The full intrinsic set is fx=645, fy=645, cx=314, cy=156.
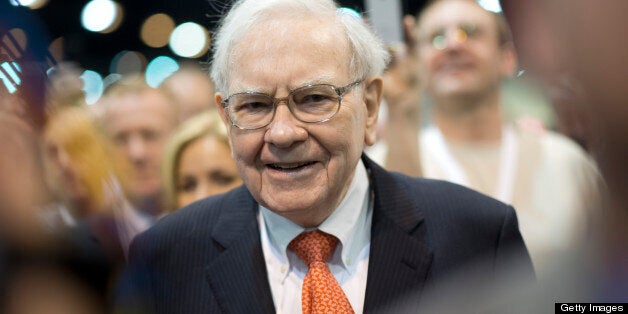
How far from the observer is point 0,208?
0.68m

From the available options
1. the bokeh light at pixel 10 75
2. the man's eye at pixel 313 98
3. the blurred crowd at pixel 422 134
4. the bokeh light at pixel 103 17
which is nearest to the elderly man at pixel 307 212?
the man's eye at pixel 313 98

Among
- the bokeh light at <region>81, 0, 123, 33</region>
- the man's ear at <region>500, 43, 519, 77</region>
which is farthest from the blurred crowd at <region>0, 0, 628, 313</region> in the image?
the bokeh light at <region>81, 0, 123, 33</region>

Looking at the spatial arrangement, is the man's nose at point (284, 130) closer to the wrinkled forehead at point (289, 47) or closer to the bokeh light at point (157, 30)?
the wrinkled forehead at point (289, 47)

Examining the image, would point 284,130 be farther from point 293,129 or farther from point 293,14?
point 293,14

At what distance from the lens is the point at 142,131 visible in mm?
2803

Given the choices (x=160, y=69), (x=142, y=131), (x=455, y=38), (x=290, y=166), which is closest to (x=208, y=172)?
(x=142, y=131)

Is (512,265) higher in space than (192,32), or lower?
lower

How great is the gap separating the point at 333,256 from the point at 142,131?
4.52ft

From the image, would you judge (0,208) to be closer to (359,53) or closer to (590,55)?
(590,55)

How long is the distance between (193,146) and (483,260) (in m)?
1.28

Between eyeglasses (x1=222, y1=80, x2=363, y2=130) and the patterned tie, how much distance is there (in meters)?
0.32

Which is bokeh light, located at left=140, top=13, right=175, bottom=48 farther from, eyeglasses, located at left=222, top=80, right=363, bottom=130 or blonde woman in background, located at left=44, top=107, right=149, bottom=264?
eyeglasses, located at left=222, top=80, right=363, bottom=130

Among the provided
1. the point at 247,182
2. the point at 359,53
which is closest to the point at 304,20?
the point at 359,53

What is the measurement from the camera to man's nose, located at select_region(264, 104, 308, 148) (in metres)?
1.60
